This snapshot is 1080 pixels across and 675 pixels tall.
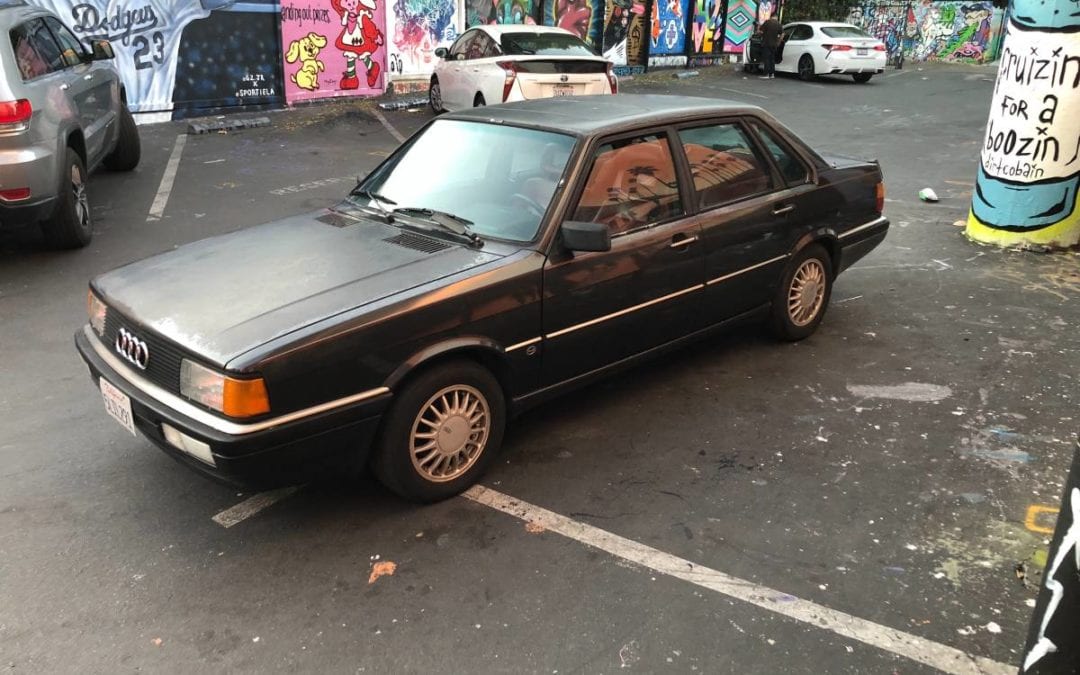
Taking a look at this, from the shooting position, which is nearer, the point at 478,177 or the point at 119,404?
the point at 119,404

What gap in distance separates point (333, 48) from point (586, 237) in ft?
44.5

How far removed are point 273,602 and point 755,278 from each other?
10.6 ft

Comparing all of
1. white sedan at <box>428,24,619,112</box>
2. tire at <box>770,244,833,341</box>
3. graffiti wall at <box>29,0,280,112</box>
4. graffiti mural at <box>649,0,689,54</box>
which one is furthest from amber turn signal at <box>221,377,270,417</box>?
graffiti mural at <box>649,0,689,54</box>

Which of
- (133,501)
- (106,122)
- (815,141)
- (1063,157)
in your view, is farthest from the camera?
(815,141)

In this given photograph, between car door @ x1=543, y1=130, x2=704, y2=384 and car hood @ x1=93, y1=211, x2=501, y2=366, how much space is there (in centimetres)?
50

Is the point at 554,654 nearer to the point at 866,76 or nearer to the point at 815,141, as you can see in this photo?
the point at 815,141

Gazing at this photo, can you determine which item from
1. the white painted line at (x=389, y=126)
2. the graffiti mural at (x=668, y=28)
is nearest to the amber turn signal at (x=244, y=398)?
the white painted line at (x=389, y=126)

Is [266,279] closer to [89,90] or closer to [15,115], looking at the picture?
[15,115]

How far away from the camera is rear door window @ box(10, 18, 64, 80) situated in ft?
21.5

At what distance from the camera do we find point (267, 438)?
302 centimetres

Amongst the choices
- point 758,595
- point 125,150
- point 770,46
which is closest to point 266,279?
point 758,595

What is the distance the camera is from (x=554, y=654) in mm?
2803

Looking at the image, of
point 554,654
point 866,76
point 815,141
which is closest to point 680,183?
point 554,654

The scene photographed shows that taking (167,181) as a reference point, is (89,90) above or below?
above
